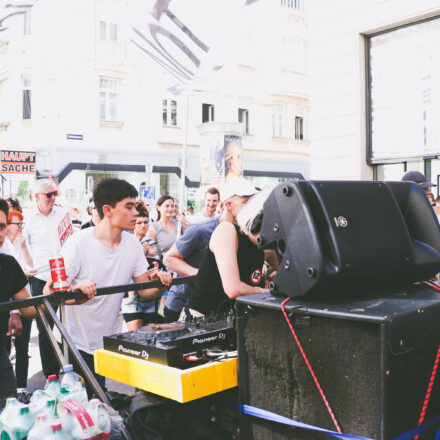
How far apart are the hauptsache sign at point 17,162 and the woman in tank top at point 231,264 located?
501 inches

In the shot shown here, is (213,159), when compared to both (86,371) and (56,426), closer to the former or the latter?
(86,371)

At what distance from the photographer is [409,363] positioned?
1.87m

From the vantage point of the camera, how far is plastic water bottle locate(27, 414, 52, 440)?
6.59 ft

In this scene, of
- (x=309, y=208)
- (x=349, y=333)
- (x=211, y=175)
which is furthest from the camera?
(x=211, y=175)

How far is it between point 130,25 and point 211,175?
12242 millimetres

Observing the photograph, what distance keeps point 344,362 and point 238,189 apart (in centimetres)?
150

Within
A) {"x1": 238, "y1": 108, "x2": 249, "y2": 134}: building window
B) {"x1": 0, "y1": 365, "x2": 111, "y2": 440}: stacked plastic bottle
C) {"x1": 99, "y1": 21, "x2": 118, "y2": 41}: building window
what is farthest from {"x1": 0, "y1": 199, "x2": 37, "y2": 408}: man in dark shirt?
{"x1": 238, "y1": 108, "x2": 249, "y2": 134}: building window

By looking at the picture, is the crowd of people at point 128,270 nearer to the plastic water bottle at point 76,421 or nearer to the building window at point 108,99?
the plastic water bottle at point 76,421

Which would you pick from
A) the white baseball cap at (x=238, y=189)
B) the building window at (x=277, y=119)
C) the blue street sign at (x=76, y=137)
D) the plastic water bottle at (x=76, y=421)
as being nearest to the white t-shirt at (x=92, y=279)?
the white baseball cap at (x=238, y=189)

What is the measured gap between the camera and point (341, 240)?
2.06 meters

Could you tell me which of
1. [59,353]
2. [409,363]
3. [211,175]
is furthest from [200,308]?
[211,175]

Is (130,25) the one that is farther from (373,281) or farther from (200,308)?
(373,281)

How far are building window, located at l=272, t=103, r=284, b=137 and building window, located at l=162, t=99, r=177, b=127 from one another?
18.6ft

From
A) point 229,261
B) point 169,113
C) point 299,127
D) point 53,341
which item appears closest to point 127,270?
point 53,341
